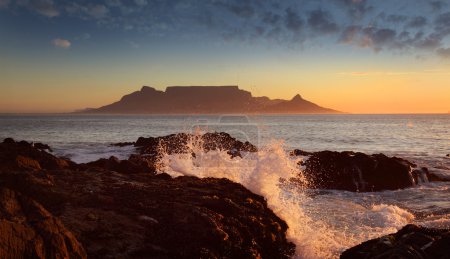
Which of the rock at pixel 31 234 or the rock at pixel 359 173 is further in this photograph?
the rock at pixel 359 173

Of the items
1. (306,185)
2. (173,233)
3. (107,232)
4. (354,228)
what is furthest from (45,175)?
(306,185)

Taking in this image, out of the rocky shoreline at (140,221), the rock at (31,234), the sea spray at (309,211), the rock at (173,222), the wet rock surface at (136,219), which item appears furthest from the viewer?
the sea spray at (309,211)

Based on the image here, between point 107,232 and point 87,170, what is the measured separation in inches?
236

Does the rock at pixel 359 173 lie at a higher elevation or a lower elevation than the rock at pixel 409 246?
lower

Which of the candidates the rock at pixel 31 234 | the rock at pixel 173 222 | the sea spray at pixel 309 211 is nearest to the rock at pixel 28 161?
the rock at pixel 173 222

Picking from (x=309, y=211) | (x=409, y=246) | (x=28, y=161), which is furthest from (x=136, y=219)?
(x=309, y=211)

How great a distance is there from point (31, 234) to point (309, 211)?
11.9 m

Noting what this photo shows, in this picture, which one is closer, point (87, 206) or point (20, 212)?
point (20, 212)

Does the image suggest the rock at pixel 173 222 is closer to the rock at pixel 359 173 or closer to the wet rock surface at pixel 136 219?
the wet rock surface at pixel 136 219

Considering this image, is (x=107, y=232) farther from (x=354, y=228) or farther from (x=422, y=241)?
(x=354, y=228)

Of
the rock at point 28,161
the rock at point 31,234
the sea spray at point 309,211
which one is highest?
the rock at point 28,161

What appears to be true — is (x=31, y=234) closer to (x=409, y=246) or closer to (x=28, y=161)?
(x=409, y=246)

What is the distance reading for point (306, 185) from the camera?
22.9 m

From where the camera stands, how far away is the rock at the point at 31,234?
622 centimetres
